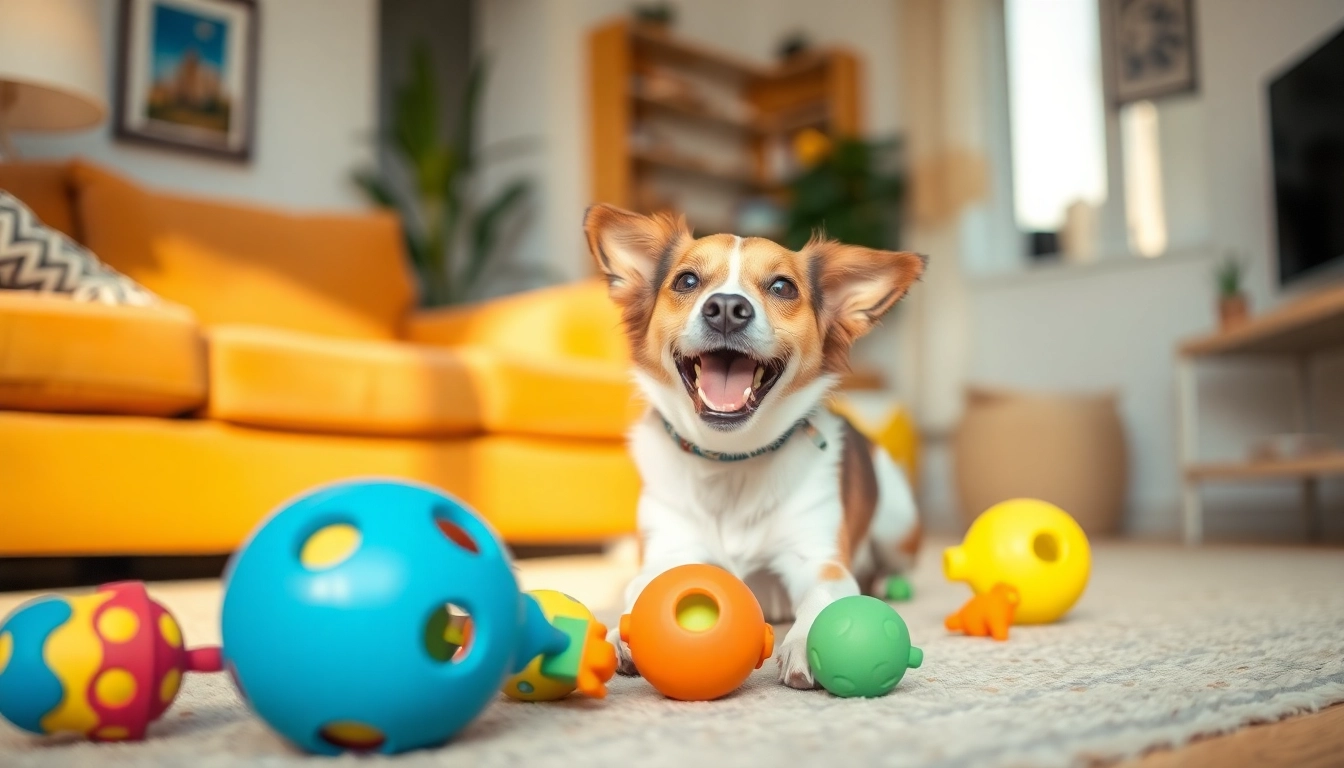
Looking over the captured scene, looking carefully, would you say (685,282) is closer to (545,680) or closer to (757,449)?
(757,449)

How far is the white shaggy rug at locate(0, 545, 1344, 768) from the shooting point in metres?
0.79

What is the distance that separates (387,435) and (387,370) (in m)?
0.17

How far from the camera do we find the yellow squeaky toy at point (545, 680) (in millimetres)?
982

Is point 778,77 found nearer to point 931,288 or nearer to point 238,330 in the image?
point 931,288

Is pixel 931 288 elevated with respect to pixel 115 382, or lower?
elevated

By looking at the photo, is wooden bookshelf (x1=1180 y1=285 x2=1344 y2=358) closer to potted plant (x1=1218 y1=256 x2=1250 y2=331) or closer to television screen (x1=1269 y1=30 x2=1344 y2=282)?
potted plant (x1=1218 y1=256 x2=1250 y2=331)

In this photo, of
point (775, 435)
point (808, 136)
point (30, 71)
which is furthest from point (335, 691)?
point (808, 136)

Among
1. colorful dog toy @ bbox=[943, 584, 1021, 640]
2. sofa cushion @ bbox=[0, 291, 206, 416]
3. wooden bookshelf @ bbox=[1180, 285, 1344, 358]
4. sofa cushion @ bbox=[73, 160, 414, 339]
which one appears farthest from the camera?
wooden bookshelf @ bbox=[1180, 285, 1344, 358]

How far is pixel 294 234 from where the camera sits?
3.40 metres

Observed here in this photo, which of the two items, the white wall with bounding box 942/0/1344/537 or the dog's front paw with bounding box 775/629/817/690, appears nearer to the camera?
the dog's front paw with bounding box 775/629/817/690

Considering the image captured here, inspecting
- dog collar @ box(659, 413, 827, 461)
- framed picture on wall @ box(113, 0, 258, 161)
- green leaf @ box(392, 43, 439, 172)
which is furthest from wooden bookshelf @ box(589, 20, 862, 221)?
dog collar @ box(659, 413, 827, 461)

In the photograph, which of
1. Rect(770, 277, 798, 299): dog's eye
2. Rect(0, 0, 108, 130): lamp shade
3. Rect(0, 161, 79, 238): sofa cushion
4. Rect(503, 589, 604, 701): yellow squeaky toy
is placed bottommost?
Rect(503, 589, 604, 701): yellow squeaky toy

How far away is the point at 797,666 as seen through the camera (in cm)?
109

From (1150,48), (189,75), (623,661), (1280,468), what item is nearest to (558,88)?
(189,75)
